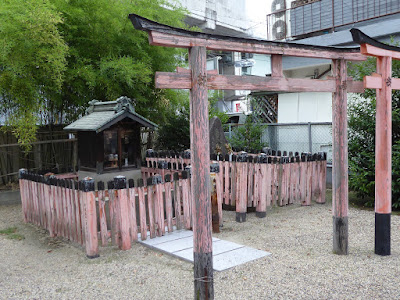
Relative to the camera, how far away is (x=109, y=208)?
17.5 ft

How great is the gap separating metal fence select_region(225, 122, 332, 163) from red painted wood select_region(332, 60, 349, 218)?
537 centimetres

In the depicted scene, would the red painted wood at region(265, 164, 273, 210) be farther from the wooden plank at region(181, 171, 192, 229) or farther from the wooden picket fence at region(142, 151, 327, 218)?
the wooden plank at region(181, 171, 192, 229)

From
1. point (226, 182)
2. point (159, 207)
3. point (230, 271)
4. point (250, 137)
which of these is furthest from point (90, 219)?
point (250, 137)

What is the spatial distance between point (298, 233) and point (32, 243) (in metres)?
4.31

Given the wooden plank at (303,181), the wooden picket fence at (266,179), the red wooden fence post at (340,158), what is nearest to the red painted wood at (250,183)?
the wooden picket fence at (266,179)

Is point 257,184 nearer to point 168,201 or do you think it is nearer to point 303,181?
point 303,181

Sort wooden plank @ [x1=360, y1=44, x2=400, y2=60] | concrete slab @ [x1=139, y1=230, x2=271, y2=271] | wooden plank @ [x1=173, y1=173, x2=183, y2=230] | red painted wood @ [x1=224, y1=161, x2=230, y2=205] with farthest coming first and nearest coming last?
red painted wood @ [x1=224, y1=161, x2=230, y2=205], wooden plank @ [x1=173, y1=173, x2=183, y2=230], concrete slab @ [x1=139, y1=230, x2=271, y2=271], wooden plank @ [x1=360, y1=44, x2=400, y2=60]

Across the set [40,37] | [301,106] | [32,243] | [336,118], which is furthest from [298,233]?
[301,106]

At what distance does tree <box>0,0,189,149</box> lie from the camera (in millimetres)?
7457

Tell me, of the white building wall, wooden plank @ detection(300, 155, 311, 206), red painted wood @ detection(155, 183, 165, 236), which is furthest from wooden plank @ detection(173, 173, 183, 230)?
the white building wall

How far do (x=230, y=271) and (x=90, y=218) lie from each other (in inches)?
79.8

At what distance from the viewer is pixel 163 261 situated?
4.96 meters

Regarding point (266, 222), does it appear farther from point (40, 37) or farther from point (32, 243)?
point (40, 37)

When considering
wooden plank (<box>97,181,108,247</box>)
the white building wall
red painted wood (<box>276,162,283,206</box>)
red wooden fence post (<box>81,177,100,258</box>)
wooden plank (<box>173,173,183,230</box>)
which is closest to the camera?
red wooden fence post (<box>81,177,100,258</box>)
